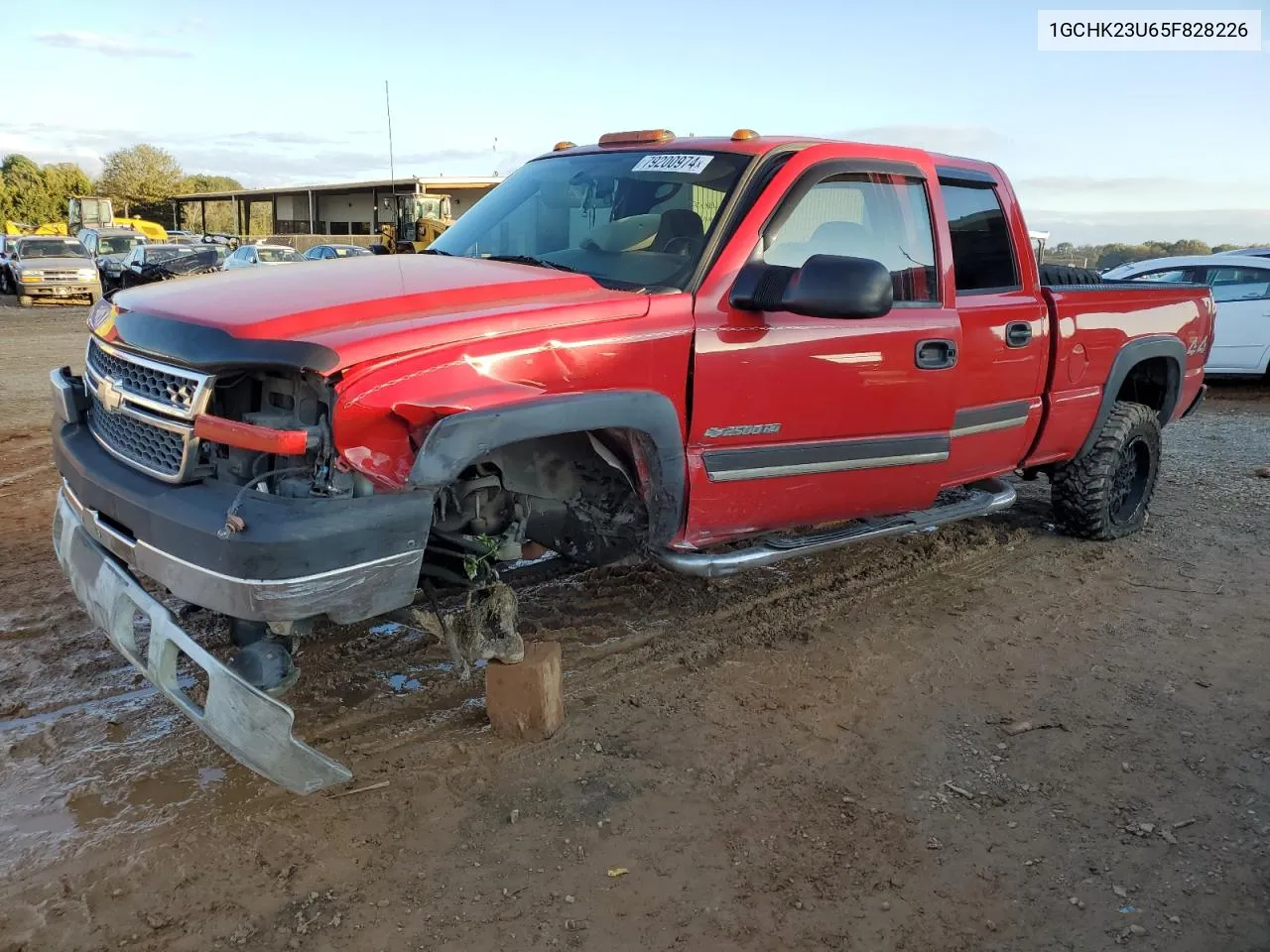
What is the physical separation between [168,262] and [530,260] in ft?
70.6

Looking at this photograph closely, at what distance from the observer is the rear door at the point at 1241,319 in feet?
38.9

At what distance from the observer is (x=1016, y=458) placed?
4961mm

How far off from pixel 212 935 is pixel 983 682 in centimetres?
287

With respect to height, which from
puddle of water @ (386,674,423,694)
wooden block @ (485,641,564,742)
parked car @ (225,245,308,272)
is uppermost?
parked car @ (225,245,308,272)

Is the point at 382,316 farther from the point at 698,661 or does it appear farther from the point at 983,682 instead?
the point at 983,682

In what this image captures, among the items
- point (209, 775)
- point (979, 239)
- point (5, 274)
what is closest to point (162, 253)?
point (5, 274)

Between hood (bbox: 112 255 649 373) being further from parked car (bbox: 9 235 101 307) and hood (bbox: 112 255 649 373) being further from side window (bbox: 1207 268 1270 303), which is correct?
parked car (bbox: 9 235 101 307)

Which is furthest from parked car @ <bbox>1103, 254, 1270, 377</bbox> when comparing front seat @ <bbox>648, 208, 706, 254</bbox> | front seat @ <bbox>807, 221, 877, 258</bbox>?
front seat @ <bbox>648, 208, 706, 254</bbox>

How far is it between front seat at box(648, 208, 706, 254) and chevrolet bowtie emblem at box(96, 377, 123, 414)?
181 centimetres

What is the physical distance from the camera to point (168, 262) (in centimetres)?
2230

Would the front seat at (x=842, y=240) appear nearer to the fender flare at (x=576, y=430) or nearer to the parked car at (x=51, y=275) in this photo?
the fender flare at (x=576, y=430)

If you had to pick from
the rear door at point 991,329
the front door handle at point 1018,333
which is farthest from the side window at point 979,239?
the front door handle at point 1018,333

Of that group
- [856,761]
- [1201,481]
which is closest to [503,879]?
[856,761]

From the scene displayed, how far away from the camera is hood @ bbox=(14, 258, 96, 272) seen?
854 inches
